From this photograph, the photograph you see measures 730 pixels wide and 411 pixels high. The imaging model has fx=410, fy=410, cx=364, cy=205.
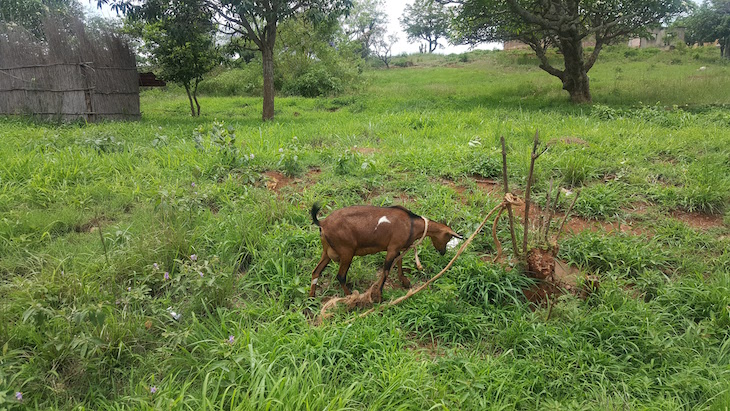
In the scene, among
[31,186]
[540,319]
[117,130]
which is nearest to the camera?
[540,319]

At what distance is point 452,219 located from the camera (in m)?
3.96

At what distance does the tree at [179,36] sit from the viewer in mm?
9328

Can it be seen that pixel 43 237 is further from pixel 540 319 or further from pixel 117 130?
pixel 117 130

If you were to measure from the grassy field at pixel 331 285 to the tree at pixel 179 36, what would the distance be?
15.1 feet

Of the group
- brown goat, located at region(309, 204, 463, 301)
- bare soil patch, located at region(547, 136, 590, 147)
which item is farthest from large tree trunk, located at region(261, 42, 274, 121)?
brown goat, located at region(309, 204, 463, 301)

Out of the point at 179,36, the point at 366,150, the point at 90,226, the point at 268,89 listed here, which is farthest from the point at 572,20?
the point at 90,226

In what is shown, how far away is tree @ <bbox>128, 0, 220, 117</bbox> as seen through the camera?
933 centimetres

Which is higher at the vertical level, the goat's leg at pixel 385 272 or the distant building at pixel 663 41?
the distant building at pixel 663 41

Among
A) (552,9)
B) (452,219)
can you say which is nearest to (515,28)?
(552,9)

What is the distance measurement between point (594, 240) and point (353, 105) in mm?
9888

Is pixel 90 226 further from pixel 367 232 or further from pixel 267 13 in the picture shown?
pixel 267 13

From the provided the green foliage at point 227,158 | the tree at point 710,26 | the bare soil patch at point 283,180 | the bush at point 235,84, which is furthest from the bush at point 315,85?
the tree at point 710,26

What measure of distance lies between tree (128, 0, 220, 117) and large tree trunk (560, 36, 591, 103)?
30.1 feet

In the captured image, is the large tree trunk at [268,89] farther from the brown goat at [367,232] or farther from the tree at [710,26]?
the tree at [710,26]
